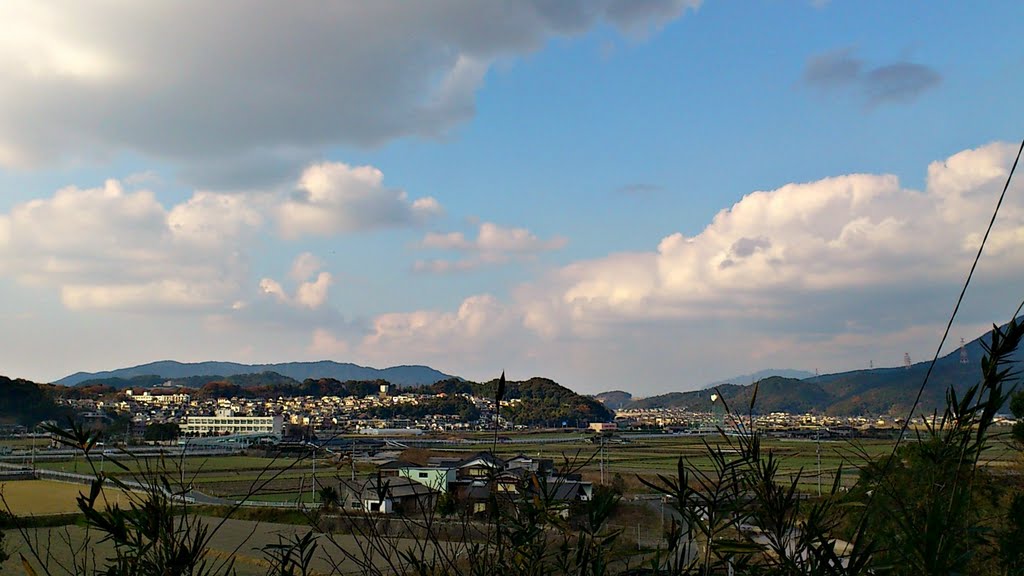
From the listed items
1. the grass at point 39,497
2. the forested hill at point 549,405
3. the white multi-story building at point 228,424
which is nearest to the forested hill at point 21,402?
the white multi-story building at point 228,424

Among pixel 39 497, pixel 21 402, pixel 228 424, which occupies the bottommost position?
pixel 39 497

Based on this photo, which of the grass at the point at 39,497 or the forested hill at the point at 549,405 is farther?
the forested hill at the point at 549,405

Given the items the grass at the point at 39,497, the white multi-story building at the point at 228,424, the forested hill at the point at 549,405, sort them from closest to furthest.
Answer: the grass at the point at 39,497 < the white multi-story building at the point at 228,424 < the forested hill at the point at 549,405

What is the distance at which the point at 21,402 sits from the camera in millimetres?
76625

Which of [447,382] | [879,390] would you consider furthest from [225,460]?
[879,390]

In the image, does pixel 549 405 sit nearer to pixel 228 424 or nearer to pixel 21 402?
pixel 228 424

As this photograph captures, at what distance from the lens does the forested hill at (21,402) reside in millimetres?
74688

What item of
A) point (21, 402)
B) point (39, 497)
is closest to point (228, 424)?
point (21, 402)

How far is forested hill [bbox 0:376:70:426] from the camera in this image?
7469 centimetres

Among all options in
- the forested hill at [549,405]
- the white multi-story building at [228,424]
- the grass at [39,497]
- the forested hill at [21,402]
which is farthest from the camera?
the forested hill at [549,405]

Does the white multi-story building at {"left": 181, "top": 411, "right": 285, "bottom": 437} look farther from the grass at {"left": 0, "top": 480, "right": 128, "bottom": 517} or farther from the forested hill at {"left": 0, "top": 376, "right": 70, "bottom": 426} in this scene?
the grass at {"left": 0, "top": 480, "right": 128, "bottom": 517}

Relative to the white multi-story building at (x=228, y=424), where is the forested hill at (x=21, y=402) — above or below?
above

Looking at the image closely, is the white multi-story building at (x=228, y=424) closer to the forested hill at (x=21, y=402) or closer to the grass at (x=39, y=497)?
the forested hill at (x=21, y=402)

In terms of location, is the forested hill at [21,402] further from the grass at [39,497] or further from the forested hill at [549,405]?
the forested hill at [549,405]
